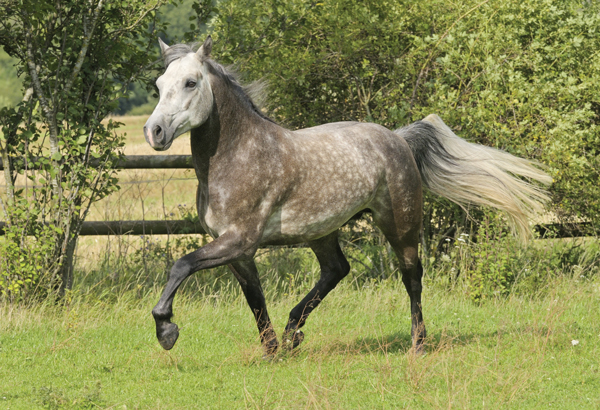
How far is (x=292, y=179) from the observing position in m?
5.44

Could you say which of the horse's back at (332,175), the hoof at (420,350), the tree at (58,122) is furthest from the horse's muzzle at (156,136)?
the hoof at (420,350)

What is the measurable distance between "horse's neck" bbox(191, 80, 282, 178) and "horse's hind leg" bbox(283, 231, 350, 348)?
1.61 meters

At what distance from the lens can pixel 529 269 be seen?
8367 millimetres

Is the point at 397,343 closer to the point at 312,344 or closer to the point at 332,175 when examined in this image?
the point at 312,344

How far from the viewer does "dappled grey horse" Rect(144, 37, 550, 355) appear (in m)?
4.96

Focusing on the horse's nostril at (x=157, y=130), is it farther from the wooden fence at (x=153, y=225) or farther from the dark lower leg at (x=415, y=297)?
the wooden fence at (x=153, y=225)

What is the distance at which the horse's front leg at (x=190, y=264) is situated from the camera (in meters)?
4.81

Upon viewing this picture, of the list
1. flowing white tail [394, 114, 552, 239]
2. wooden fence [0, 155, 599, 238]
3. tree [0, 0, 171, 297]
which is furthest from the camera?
wooden fence [0, 155, 599, 238]

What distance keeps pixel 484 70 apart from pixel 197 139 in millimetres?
3979

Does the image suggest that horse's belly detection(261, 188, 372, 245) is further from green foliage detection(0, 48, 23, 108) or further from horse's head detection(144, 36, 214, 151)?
green foliage detection(0, 48, 23, 108)

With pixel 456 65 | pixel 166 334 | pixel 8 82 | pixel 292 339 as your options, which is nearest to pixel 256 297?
→ pixel 292 339

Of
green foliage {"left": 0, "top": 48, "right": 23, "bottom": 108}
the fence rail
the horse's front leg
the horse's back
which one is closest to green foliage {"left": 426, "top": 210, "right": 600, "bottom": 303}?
the horse's back

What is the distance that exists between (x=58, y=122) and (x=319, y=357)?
3597 mm

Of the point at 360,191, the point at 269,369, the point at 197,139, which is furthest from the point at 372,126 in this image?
the point at 269,369
